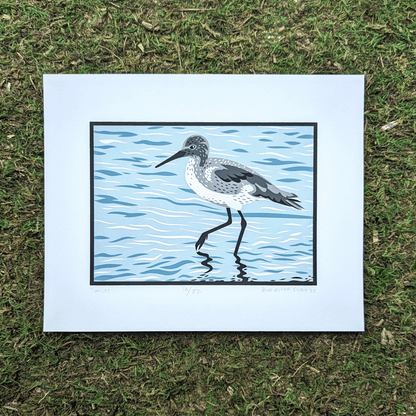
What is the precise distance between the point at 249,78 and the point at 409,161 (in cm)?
38

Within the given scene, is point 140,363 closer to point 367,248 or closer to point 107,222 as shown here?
point 107,222

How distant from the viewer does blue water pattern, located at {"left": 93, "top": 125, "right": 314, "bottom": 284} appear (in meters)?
0.64

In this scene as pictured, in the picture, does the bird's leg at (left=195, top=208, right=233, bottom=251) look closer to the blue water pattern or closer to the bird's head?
the blue water pattern

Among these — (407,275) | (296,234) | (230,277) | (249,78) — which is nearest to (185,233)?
(230,277)

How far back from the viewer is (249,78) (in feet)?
2.09

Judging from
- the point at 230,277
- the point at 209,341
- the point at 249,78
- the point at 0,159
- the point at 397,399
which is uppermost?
the point at 249,78

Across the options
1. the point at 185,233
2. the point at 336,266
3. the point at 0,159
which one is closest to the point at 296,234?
the point at 336,266

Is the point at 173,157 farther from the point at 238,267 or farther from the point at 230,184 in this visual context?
the point at 238,267

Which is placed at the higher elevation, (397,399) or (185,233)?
(185,233)

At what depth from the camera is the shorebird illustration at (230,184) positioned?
2.12 feet

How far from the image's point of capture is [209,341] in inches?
25.1

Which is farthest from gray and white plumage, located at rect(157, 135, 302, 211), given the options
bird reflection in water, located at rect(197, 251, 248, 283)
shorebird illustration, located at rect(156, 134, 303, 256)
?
bird reflection in water, located at rect(197, 251, 248, 283)

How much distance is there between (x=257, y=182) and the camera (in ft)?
2.12

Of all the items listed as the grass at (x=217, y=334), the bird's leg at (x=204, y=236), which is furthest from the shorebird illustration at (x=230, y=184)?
the grass at (x=217, y=334)
